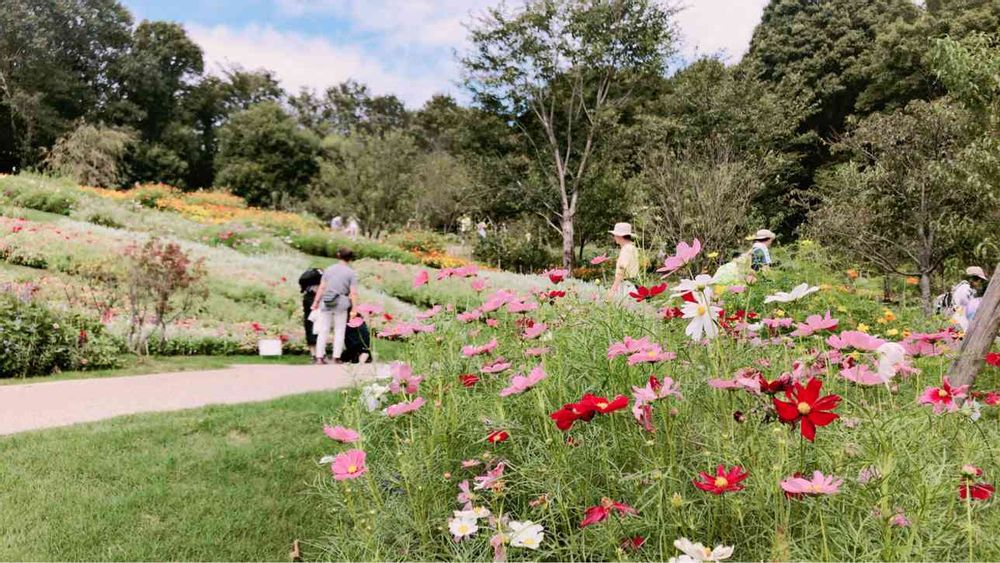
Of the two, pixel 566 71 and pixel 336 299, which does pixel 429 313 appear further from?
pixel 566 71

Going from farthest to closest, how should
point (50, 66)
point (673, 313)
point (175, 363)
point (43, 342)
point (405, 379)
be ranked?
point (50, 66) → point (175, 363) → point (43, 342) → point (405, 379) → point (673, 313)

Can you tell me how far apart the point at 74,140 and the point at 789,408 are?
25892mm

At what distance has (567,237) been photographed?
57.3 ft

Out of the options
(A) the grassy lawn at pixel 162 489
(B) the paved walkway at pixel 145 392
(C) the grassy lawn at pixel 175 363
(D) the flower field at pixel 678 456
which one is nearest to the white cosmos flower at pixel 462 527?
(D) the flower field at pixel 678 456

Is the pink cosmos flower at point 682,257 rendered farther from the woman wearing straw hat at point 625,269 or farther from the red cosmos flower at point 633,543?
the red cosmos flower at point 633,543

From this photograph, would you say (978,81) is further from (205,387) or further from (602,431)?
(205,387)

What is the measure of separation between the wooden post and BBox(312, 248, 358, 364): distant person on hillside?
5487 millimetres

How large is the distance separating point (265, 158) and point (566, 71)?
17.2 metres

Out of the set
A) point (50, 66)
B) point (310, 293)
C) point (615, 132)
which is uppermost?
point (50, 66)

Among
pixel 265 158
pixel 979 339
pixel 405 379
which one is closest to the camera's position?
pixel 405 379

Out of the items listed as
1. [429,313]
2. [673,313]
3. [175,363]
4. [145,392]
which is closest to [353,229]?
[175,363]

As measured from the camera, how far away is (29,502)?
9.03 ft

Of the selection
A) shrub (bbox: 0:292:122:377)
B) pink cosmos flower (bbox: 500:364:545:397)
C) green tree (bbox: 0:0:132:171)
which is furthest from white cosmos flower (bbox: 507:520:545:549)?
green tree (bbox: 0:0:132:171)

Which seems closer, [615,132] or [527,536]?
[527,536]
